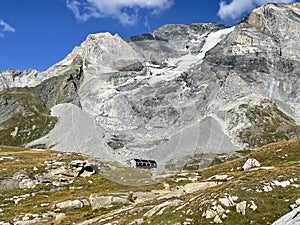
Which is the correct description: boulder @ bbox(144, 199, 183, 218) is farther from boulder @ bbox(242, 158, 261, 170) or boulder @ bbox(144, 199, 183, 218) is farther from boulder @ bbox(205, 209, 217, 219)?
boulder @ bbox(242, 158, 261, 170)

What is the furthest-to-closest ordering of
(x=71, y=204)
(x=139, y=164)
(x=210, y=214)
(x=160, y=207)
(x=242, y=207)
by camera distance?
(x=139, y=164) → (x=71, y=204) → (x=160, y=207) → (x=210, y=214) → (x=242, y=207)

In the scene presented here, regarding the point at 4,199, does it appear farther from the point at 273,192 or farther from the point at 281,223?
the point at 281,223

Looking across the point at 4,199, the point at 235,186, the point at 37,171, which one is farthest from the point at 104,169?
the point at 235,186

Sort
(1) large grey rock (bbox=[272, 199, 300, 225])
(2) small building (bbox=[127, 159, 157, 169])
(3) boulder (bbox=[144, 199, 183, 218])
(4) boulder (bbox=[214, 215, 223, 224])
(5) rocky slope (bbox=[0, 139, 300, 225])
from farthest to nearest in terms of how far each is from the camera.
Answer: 1. (2) small building (bbox=[127, 159, 157, 169])
2. (3) boulder (bbox=[144, 199, 183, 218])
3. (5) rocky slope (bbox=[0, 139, 300, 225])
4. (4) boulder (bbox=[214, 215, 223, 224])
5. (1) large grey rock (bbox=[272, 199, 300, 225])

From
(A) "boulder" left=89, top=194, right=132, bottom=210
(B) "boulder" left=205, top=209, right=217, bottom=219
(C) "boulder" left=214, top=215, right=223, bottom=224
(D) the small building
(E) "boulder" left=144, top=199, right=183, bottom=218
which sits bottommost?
(C) "boulder" left=214, top=215, right=223, bottom=224

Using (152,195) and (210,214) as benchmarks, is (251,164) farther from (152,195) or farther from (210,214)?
(210,214)

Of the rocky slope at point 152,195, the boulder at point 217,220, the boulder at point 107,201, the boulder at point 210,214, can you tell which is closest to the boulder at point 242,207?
the rocky slope at point 152,195

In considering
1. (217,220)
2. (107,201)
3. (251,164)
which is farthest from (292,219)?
(251,164)

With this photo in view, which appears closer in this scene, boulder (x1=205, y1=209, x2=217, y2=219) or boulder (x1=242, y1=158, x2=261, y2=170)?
boulder (x1=205, y1=209, x2=217, y2=219)

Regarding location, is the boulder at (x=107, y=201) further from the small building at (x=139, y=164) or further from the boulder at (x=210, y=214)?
the small building at (x=139, y=164)

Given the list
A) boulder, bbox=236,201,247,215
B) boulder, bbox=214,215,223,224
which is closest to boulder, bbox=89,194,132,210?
boulder, bbox=214,215,223,224

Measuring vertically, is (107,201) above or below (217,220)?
above

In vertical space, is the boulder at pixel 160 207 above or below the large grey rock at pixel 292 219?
above

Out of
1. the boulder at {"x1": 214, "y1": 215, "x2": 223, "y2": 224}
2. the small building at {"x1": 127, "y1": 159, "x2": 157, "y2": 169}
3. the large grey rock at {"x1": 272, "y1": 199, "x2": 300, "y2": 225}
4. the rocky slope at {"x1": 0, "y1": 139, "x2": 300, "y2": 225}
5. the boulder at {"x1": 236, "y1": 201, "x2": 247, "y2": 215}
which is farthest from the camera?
the small building at {"x1": 127, "y1": 159, "x2": 157, "y2": 169}
